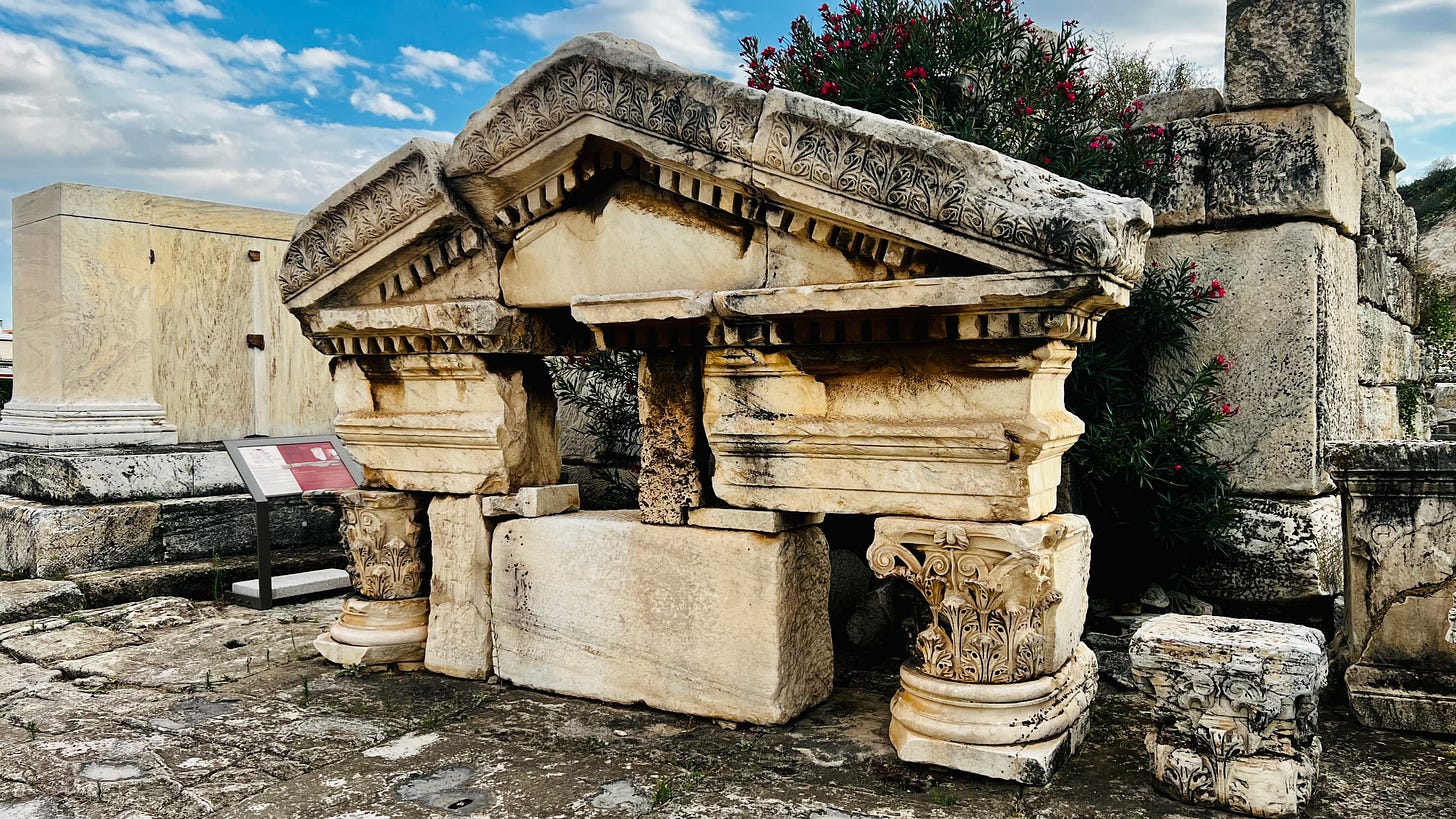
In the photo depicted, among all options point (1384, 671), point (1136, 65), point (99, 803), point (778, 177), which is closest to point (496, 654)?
point (99, 803)

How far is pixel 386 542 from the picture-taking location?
4469 mm

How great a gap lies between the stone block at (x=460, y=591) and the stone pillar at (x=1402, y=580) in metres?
3.21

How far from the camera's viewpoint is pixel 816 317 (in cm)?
331

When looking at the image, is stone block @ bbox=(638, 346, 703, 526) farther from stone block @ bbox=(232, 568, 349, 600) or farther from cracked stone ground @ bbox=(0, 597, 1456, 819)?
stone block @ bbox=(232, 568, 349, 600)

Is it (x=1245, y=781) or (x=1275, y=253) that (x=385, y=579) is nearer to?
(x=1245, y=781)

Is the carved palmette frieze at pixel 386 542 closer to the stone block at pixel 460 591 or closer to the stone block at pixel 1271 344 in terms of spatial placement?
the stone block at pixel 460 591

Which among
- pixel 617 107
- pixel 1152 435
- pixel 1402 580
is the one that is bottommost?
pixel 1402 580

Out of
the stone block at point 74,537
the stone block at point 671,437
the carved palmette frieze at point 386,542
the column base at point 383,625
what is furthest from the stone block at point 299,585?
the stone block at point 671,437

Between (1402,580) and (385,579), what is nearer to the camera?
(1402,580)

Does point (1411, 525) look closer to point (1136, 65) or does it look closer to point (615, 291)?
point (615, 291)

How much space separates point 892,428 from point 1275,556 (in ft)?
8.29

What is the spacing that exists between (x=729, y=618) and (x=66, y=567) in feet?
14.3

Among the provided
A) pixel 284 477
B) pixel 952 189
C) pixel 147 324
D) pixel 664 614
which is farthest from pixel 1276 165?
pixel 147 324

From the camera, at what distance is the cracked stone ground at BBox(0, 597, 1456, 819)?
296 cm
